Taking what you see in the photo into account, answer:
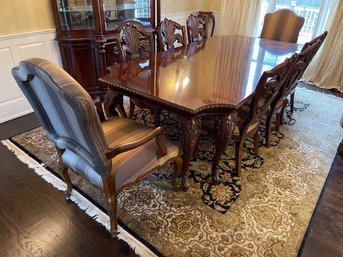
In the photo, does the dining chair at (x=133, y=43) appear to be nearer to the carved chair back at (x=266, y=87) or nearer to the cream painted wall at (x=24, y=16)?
the carved chair back at (x=266, y=87)

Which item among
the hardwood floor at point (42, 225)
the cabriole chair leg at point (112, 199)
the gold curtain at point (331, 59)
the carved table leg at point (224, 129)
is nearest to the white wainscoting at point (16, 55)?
the hardwood floor at point (42, 225)

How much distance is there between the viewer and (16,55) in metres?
2.64

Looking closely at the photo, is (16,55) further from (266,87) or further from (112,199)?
(266,87)

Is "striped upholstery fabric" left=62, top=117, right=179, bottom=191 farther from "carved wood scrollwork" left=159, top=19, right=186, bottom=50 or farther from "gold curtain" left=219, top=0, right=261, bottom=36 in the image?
"gold curtain" left=219, top=0, right=261, bottom=36

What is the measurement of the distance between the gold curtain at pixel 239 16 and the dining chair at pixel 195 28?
162cm

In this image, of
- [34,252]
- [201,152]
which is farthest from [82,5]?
[34,252]

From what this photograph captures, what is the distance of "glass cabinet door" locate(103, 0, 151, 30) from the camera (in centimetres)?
297

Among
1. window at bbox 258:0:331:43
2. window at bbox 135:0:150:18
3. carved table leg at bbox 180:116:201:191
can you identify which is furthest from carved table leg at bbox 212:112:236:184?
window at bbox 258:0:331:43

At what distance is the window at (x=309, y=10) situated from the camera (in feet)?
12.2

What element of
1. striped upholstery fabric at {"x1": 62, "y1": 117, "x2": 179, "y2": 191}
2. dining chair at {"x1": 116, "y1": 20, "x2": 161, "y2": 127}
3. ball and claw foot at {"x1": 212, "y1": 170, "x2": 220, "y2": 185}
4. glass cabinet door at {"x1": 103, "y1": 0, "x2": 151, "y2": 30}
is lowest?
ball and claw foot at {"x1": 212, "y1": 170, "x2": 220, "y2": 185}

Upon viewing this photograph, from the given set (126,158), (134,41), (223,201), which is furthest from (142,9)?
(223,201)

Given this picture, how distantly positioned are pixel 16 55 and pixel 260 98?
8.15 feet

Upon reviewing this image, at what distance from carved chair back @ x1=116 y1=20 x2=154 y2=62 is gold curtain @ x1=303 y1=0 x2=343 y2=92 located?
9.41 ft

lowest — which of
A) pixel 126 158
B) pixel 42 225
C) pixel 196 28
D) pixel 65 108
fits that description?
pixel 42 225
